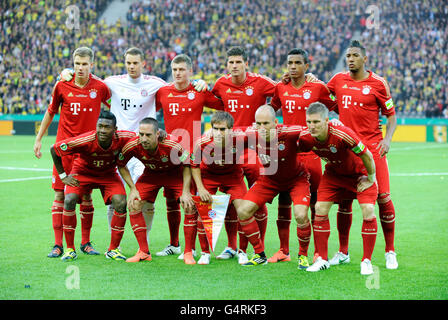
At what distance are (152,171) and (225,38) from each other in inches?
1115

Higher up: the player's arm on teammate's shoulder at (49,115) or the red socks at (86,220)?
the player's arm on teammate's shoulder at (49,115)

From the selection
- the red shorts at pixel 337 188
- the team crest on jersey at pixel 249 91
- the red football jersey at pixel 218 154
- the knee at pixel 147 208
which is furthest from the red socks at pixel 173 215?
the red shorts at pixel 337 188

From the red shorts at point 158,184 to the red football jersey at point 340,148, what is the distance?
162 cm

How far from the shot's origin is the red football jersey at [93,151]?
23.3ft

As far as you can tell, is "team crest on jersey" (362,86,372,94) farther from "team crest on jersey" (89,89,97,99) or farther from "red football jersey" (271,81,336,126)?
"team crest on jersey" (89,89,97,99)

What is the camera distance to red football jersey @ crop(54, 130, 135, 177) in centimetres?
711

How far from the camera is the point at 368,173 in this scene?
6465 millimetres

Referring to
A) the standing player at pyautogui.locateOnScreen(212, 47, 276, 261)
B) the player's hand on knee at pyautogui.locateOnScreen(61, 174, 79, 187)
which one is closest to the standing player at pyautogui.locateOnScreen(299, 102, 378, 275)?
the standing player at pyautogui.locateOnScreen(212, 47, 276, 261)

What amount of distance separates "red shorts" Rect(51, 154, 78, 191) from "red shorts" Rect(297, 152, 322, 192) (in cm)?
290

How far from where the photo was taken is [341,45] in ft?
109

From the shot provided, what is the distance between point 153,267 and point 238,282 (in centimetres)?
117

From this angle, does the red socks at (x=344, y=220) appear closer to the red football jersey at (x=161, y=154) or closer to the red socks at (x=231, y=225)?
the red socks at (x=231, y=225)

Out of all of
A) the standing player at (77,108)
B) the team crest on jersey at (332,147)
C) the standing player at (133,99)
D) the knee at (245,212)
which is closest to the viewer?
the team crest on jersey at (332,147)

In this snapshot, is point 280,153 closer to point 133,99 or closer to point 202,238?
point 202,238
